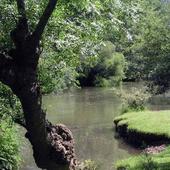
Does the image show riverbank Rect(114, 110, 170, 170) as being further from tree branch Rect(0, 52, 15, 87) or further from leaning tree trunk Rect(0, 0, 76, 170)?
tree branch Rect(0, 52, 15, 87)

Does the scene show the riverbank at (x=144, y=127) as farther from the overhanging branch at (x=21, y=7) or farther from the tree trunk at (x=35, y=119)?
the overhanging branch at (x=21, y=7)

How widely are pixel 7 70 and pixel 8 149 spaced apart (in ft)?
32.8

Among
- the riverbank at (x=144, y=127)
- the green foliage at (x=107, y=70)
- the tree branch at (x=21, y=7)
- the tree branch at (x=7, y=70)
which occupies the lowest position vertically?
the green foliage at (x=107, y=70)

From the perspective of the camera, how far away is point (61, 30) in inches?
412

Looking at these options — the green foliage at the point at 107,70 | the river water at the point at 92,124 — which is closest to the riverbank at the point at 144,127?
the river water at the point at 92,124

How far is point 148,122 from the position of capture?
29.3m

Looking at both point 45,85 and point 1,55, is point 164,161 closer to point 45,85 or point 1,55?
point 45,85

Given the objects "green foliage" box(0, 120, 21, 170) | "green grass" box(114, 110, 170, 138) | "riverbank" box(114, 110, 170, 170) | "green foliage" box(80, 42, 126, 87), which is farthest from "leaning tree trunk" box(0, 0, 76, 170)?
"green foliage" box(80, 42, 126, 87)

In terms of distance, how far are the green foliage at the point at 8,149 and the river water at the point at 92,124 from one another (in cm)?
255

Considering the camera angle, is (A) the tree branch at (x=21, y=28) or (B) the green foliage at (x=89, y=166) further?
(B) the green foliage at (x=89, y=166)

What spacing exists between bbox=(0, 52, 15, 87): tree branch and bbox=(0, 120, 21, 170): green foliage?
8836 millimetres

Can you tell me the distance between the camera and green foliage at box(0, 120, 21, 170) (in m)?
17.7

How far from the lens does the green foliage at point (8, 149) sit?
17672 mm

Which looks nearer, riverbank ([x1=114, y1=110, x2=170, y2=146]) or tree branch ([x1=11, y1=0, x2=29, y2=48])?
tree branch ([x1=11, y1=0, x2=29, y2=48])
